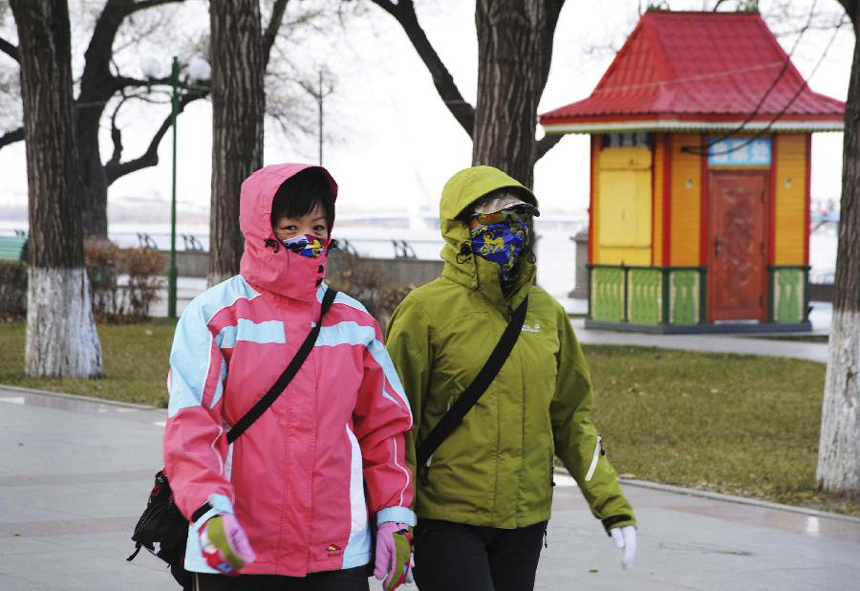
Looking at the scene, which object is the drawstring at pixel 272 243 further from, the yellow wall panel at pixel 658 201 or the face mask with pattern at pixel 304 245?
the yellow wall panel at pixel 658 201

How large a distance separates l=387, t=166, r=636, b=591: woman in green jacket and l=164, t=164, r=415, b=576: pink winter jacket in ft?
1.30

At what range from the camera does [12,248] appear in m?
26.0

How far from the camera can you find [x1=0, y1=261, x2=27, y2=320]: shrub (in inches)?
969

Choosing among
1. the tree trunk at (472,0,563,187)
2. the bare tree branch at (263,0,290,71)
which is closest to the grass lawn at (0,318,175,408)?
the tree trunk at (472,0,563,187)

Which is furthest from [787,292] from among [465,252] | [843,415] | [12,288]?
[465,252]

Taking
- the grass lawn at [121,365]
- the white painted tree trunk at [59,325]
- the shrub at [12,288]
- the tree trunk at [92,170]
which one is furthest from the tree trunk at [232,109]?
the tree trunk at [92,170]

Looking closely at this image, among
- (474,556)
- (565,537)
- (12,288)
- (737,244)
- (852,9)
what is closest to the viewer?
(474,556)

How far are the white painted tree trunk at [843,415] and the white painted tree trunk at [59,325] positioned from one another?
8473 mm

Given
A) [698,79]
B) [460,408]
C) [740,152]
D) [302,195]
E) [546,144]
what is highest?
[698,79]

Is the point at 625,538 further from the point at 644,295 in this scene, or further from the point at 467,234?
the point at 644,295

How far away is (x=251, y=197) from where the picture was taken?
387 centimetres

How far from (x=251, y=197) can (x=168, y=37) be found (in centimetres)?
3814

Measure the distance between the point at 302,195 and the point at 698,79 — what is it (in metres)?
20.7

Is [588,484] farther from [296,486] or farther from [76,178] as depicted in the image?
[76,178]
